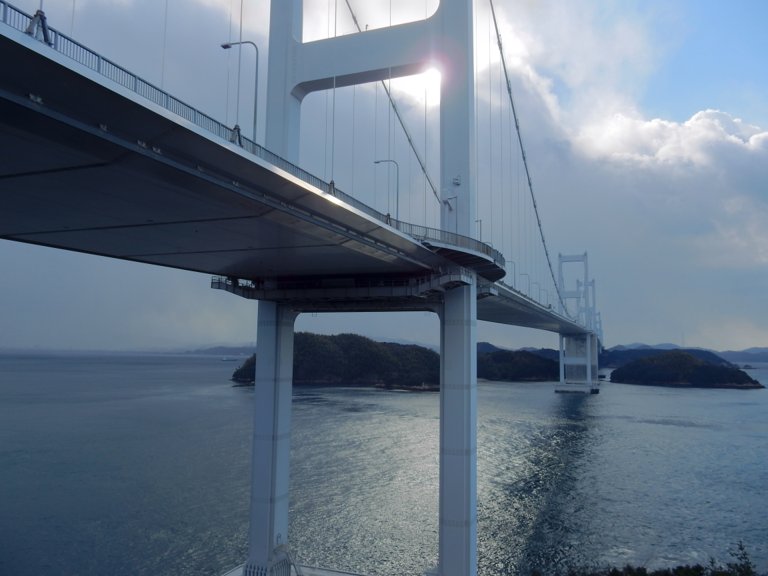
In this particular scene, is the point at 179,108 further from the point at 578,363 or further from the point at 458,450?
the point at 578,363

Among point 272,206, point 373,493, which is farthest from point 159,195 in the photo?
point 373,493

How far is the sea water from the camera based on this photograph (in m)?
16.0

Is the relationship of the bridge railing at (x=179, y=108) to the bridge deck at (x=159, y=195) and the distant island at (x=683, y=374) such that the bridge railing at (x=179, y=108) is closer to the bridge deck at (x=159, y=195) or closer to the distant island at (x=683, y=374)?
the bridge deck at (x=159, y=195)

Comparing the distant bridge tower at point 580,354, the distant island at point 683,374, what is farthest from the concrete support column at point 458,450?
the distant island at point 683,374

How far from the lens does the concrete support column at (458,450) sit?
11.6m

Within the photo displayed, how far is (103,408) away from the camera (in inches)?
2008

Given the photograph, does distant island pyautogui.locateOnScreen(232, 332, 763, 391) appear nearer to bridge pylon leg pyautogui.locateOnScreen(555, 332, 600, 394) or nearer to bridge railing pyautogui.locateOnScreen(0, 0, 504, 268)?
bridge pylon leg pyautogui.locateOnScreen(555, 332, 600, 394)

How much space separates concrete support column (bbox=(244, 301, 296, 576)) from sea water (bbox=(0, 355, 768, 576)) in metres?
Result: 3.07

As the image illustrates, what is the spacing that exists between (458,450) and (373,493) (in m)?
10.2

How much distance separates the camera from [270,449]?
41.6 ft

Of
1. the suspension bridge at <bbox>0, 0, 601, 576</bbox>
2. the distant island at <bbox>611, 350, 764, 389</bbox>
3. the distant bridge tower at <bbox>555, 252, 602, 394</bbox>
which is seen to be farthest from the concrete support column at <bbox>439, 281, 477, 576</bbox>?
the distant island at <bbox>611, 350, 764, 389</bbox>

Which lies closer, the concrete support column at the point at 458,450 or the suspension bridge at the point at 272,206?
the suspension bridge at the point at 272,206

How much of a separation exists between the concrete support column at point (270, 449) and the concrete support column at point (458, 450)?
3.39 metres

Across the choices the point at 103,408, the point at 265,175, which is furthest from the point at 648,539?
the point at 103,408
